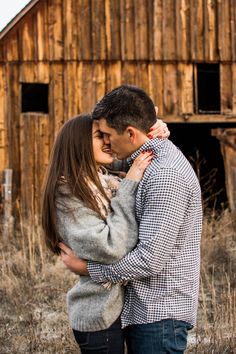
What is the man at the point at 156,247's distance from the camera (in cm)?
258

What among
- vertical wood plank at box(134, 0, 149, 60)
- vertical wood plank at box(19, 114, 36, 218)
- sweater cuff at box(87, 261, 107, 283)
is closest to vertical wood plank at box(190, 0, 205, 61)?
vertical wood plank at box(134, 0, 149, 60)

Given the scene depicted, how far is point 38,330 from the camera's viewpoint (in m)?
5.81

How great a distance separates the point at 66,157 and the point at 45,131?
929cm

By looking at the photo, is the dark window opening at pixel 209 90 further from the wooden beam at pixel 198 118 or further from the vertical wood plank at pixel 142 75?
the vertical wood plank at pixel 142 75

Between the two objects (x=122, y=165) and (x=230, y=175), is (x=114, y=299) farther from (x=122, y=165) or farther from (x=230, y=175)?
(x=230, y=175)

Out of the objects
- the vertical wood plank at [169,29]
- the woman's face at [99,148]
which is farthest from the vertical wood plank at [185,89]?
the woman's face at [99,148]

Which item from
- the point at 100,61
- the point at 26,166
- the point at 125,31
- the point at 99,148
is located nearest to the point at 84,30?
the point at 100,61

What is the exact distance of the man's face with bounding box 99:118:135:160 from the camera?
2.78 meters

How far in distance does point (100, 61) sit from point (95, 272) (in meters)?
9.92

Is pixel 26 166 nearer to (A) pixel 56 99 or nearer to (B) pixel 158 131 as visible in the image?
(A) pixel 56 99

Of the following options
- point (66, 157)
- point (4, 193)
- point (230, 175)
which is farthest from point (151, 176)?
point (230, 175)

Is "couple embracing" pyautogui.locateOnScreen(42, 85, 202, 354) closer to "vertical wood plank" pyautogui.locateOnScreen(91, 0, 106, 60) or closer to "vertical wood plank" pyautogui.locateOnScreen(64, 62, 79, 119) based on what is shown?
"vertical wood plank" pyautogui.locateOnScreen(64, 62, 79, 119)

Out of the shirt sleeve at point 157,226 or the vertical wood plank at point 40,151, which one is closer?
the shirt sleeve at point 157,226

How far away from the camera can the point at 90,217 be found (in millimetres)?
2725
